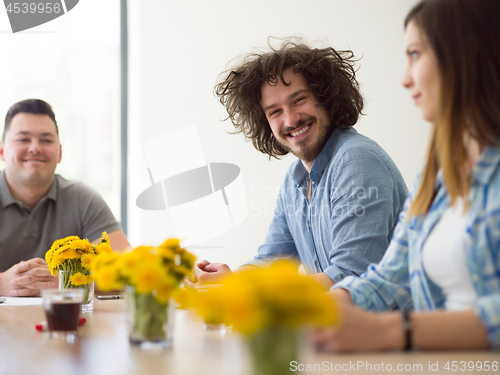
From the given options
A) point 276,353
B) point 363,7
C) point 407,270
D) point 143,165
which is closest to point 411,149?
point 363,7

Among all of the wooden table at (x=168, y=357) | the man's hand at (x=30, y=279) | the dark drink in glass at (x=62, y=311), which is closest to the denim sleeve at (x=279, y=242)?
the man's hand at (x=30, y=279)

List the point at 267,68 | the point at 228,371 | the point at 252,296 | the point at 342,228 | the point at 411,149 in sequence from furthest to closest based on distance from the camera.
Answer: the point at 411,149 < the point at 267,68 < the point at 342,228 < the point at 228,371 < the point at 252,296

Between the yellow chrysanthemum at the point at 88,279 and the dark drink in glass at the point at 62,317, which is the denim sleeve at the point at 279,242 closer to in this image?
the yellow chrysanthemum at the point at 88,279

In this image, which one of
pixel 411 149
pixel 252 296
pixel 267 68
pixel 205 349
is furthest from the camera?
pixel 411 149

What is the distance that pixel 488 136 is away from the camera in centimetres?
86

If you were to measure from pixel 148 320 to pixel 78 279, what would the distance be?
55 cm

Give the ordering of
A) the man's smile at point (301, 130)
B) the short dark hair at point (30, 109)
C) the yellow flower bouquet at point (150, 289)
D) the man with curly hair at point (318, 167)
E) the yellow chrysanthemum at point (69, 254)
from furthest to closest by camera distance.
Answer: the short dark hair at point (30, 109) < the man's smile at point (301, 130) < the man with curly hair at point (318, 167) < the yellow chrysanthemum at point (69, 254) < the yellow flower bouquet at point (150, 289)

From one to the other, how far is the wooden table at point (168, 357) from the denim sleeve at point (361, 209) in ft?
2.16

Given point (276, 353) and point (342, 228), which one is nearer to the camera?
point (276, 353)

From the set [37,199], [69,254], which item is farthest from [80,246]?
[37,199]

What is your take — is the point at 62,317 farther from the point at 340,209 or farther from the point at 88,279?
the point at 340,209

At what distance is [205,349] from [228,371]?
6.3 inches

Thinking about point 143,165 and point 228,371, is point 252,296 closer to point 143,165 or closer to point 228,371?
point 228,371

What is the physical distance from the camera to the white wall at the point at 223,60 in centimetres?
346
